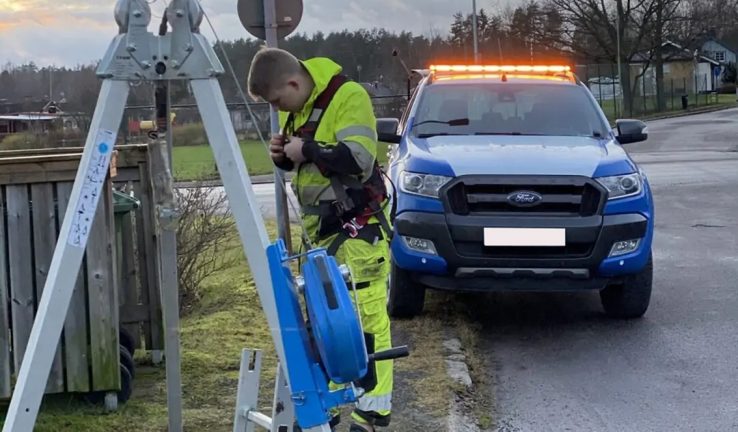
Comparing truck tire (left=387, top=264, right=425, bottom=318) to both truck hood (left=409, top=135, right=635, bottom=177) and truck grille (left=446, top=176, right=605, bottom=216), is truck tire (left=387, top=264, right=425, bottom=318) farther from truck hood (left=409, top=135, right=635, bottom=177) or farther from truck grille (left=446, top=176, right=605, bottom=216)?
truck hood (left=409, top=135, right=635, bottom=177)

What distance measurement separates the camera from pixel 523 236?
6250 mm

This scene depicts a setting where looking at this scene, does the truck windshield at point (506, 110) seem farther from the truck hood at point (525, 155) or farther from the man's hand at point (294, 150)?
the man's hand at point (294, 150)

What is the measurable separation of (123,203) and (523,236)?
258 centimetres

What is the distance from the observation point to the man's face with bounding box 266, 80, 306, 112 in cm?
393

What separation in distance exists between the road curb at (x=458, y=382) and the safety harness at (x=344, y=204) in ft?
3.73

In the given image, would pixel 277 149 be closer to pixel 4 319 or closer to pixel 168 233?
pixel 168 233

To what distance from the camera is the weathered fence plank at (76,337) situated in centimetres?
468

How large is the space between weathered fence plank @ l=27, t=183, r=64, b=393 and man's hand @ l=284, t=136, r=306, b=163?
4.52ft

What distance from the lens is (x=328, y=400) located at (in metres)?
3.07

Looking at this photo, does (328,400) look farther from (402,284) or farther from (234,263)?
(234,263)

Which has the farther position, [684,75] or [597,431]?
[684,75]

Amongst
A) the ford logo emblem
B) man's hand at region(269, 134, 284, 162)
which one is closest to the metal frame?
man's hand at region(269, 134, 284, 162)

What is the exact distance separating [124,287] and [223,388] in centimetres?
94

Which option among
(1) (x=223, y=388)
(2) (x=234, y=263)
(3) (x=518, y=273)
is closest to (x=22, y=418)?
(1) (x=223, y=388)
